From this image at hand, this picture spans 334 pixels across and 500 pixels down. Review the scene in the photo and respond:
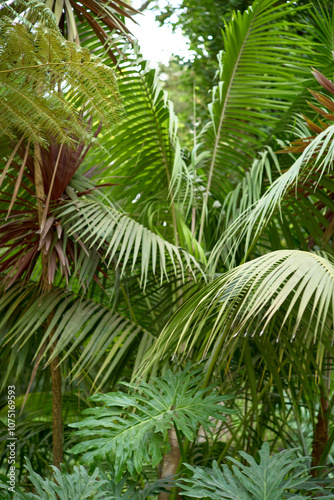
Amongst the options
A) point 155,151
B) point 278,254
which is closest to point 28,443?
point 155,151

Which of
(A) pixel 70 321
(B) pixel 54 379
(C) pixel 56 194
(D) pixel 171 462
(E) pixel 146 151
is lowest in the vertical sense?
(D) pixel 171 462

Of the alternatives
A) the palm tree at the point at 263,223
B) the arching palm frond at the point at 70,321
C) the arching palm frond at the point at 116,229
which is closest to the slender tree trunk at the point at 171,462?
the palm tree at the point at 263,223

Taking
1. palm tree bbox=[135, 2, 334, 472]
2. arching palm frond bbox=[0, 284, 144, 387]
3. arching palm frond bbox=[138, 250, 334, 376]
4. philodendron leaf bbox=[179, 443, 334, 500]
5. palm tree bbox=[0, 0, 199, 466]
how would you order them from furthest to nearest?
arching palm frond bbox=[0, 284, 144, 387] → palm tree bbox=[135, 2, 334, 472] → palm tree bbox=[0, 0, 199, 466] → philodendron leaf bbox=[179, 443, 334, 500] → arching palm frond bbox=[138, 250, 334, 376]

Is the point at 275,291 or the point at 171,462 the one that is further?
the point at 171,462

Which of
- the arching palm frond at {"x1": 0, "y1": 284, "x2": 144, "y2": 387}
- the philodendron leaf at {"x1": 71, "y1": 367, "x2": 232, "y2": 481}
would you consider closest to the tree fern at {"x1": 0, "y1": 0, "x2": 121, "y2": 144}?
the arching palm frond at {"x1": 0, "y1": 284, "x2": 144, "y2": 387}

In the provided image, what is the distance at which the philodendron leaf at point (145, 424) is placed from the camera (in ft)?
3.88

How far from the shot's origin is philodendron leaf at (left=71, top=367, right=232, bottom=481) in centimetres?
118

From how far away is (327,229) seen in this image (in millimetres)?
1577

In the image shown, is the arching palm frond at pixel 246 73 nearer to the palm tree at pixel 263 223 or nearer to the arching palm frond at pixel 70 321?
the palm tree at pixel 263 223

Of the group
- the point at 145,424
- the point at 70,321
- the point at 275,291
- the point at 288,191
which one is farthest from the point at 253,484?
the point at 288,191

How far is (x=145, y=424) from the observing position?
1.25m

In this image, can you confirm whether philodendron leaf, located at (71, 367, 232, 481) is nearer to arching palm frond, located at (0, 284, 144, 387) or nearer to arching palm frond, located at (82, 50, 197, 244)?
arching palm frond, located at (0, 284, 144, 387)

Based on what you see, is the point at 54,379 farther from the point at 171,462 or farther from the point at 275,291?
the point at 275,291

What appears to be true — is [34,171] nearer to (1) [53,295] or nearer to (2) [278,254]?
(1) [53,295]
